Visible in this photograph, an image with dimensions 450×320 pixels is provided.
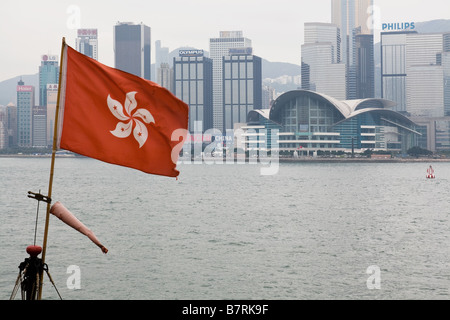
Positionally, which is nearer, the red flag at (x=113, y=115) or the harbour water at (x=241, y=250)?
the red flag at (x=113, y=115)

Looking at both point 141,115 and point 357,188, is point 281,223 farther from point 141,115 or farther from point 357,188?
point 357,188

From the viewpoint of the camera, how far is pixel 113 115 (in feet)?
26.5

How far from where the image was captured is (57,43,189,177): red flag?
7.97 metres

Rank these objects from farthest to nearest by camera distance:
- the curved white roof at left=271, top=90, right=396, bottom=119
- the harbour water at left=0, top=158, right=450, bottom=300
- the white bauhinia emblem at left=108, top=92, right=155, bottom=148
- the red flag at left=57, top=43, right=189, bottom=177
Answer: the curved white roof at left=271, top=90, right=396, bottom=119 < the harbour water at left=0, top=158, right=450, bottom=300 < the white bauhinia emblem at left=108, top=92, right=155, bottom=148 < the red flag at left=57, top=43, right=189, bottom=177

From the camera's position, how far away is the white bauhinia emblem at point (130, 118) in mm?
8078

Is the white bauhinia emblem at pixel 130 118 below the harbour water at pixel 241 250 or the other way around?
the other way around

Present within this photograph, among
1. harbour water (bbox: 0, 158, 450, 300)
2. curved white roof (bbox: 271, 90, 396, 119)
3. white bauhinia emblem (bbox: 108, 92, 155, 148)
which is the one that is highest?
curved white roof (bbox: 271, 90, 396, 119)

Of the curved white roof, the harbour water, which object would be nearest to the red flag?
the harbour water

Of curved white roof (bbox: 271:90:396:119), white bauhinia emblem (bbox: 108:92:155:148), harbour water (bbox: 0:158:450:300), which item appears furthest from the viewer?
curved white roof (bbox: 271:90:396:119)

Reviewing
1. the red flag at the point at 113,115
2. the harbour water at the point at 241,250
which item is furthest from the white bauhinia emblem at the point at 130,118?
the harbour water at the point at 241,250

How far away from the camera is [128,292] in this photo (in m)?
20.1

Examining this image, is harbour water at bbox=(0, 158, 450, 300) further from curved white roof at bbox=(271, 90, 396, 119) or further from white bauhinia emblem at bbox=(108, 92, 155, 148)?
curved white roof at bbox=(271, 90, 396, 119)

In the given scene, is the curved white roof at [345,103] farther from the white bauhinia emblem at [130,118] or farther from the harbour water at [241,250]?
the white bauhinia emblem at [130,118]

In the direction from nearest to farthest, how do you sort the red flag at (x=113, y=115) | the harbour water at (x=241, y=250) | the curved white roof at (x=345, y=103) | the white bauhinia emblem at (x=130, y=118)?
the red flag at (x=113, y=115)
the white bauhinia emblem at (x=130, y=118)
the harbour water at (x=241, y=250)
the curved white roof at (x=345, y=103)
